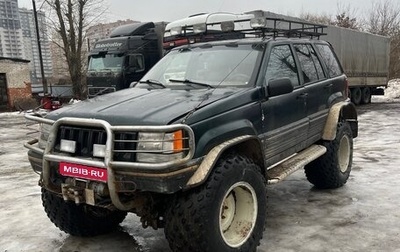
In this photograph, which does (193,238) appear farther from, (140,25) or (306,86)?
(140,25)

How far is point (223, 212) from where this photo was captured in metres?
3.41

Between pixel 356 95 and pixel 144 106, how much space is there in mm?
16379

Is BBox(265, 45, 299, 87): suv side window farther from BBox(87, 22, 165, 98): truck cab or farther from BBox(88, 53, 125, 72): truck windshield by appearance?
BBox(88, 53, 125, 72): truck windshield

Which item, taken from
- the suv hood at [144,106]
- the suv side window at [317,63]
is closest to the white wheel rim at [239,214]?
the suv hood at [144,106]

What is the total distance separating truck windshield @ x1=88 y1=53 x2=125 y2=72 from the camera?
13836mm

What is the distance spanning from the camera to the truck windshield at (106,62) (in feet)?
45.4

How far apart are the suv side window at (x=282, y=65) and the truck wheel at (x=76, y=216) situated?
2158 mm

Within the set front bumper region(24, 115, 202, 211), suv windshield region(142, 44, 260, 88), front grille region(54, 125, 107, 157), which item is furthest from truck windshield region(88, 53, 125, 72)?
front bumper region(24, 115, 202, 211)

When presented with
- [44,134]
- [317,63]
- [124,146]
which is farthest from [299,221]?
[44,134]

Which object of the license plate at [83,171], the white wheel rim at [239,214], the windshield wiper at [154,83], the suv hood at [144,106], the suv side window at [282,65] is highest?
the suv side window at [282,65]

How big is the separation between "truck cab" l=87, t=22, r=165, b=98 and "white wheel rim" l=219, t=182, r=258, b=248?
34.5 feet

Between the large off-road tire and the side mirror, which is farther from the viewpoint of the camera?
the side mirror

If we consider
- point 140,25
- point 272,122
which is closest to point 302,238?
point 272,122

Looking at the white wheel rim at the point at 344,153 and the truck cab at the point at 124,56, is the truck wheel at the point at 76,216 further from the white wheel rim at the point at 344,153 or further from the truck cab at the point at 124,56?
the truck cab at the point at 124,56
